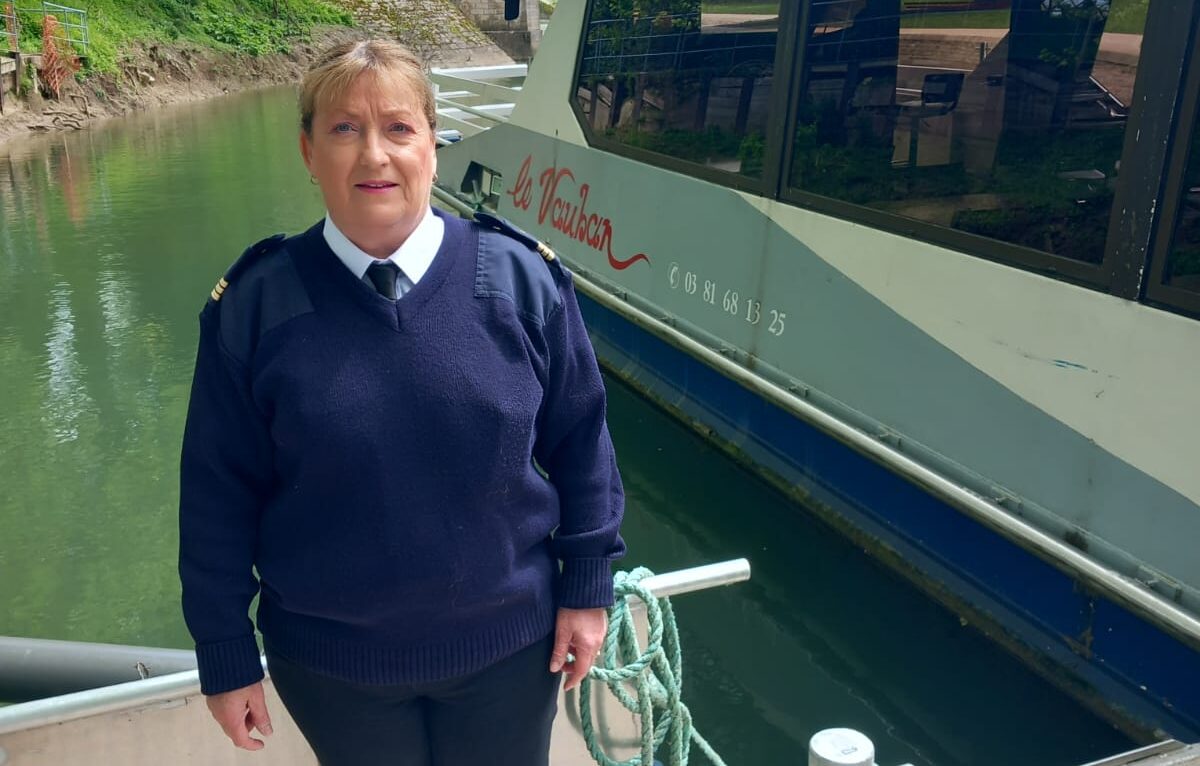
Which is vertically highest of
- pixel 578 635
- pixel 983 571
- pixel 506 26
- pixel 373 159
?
pixel 373 159

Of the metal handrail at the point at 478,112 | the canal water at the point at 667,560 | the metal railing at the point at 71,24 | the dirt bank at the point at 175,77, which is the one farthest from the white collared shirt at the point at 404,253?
the metal railing at the point at 71,24

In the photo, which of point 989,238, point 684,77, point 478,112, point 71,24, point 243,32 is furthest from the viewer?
point 243,32

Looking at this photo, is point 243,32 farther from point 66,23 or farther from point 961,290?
point 961,290

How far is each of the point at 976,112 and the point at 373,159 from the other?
279 cm

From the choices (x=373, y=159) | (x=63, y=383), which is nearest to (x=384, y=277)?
(x=373, y=159)

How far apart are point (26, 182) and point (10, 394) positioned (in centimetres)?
760

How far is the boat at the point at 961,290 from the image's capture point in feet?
10.3

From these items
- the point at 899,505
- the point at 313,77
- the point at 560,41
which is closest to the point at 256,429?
the point at 313,77

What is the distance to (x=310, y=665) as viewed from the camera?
1.66 meters

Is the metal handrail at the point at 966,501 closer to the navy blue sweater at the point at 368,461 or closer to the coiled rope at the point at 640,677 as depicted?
the coiled rope at the point at 640,677

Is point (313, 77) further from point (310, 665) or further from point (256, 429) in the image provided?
point (310, 665)

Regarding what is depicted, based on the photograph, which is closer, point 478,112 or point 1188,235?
point 1188,235

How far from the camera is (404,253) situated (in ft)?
5.34

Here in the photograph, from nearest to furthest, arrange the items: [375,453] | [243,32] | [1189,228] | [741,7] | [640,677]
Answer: [375,453] → [640,677] → [1189,228] → [741,7] → [243,32]
